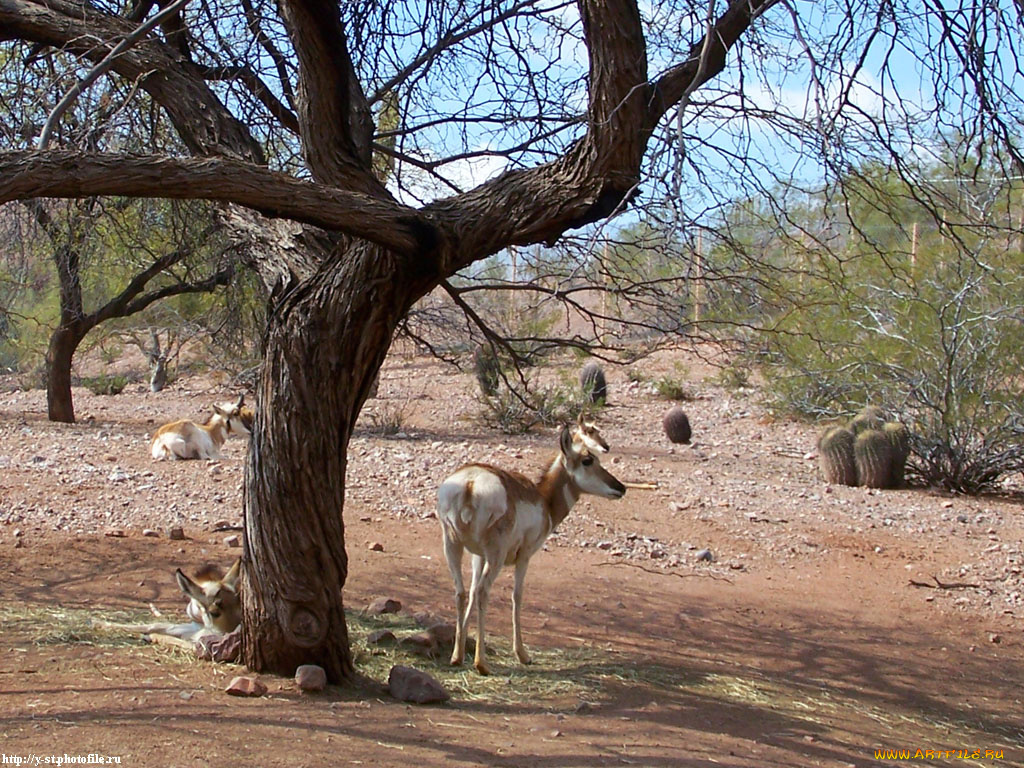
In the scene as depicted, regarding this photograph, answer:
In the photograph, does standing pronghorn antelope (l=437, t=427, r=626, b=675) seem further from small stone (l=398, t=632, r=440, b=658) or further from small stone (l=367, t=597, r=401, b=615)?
small stone (l=367, t=597, r=401, b=615)

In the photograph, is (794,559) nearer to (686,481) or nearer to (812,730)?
(686,481)

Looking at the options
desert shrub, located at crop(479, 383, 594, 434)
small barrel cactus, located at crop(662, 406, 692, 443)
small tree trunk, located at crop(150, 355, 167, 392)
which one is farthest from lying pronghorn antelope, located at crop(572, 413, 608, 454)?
small tree trunk, located at crop(150, 355, 167, 392)

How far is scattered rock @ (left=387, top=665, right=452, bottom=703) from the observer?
237 inches

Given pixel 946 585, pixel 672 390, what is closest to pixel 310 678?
pixel 946 585

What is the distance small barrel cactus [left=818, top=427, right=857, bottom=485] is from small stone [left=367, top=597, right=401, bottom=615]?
8.80m

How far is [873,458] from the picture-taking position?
49.5 feet

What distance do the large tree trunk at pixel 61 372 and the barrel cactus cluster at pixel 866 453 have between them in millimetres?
12390

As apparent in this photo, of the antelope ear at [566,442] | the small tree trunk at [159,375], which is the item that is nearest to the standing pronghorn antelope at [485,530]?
the antelope ear at [566,442]

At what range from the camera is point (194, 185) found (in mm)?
4984

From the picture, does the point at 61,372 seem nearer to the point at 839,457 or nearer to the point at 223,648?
the point at 839,457

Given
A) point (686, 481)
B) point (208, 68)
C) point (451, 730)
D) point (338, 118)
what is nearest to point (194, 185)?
point (338, 118)

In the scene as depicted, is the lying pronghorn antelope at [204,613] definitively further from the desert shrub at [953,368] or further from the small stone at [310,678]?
the desert shrub at [953,368]

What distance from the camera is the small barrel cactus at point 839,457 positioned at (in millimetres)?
15297

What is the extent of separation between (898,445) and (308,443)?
36.8 ft
